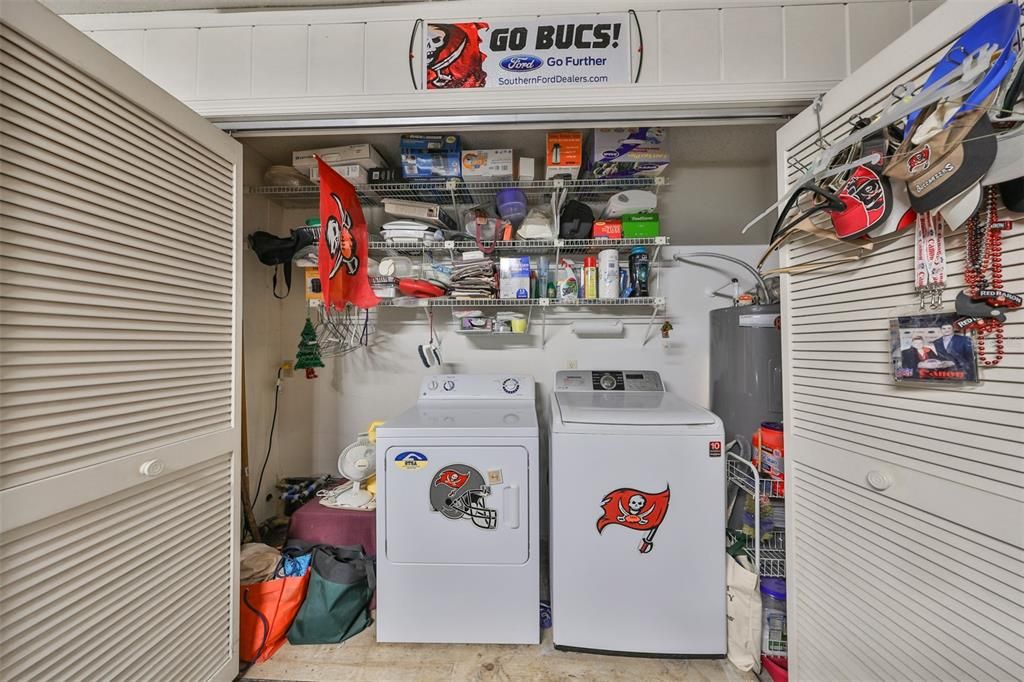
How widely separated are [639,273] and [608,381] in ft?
2.08

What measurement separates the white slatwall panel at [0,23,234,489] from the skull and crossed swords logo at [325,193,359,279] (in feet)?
1.25

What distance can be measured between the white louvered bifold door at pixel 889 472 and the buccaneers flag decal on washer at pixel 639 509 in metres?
0.41

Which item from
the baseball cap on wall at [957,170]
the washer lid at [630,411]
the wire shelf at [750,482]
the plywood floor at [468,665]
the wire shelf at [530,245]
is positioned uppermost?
the wire shelf at [530,245]

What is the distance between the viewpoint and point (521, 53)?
4.22 feet

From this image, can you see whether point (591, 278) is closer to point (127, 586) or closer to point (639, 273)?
point (639, 273)

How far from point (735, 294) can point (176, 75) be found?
2.82 m

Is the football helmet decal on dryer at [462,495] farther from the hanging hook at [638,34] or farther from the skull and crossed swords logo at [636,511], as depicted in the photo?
the hanging hook at [638,34]

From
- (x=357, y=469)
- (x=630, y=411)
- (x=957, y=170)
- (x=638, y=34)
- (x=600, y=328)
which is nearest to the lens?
(x=957, y=170)

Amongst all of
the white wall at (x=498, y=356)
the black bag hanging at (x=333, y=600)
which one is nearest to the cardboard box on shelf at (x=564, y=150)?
the white wall at (x=498, y=356)

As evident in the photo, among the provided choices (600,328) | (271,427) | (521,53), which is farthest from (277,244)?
(600,328)

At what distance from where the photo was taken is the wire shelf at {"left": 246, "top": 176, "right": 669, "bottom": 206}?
1.91 meters

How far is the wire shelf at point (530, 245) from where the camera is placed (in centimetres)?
196

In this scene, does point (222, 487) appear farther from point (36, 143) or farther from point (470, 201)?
point (470, 201)

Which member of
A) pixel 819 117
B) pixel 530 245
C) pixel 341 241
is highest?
pixel 819 117
